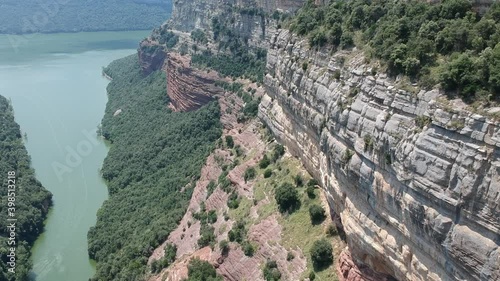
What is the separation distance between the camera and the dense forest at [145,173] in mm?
38219

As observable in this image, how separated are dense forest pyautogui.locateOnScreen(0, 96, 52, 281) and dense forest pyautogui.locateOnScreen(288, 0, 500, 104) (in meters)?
31.2

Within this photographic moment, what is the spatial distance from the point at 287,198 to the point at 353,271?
711 cm

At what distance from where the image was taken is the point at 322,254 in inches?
915

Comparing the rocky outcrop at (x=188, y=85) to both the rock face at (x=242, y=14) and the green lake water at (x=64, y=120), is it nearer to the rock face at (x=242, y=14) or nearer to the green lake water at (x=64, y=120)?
the rock face at (x=242, y=14)

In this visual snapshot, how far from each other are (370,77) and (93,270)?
31629 millimetres

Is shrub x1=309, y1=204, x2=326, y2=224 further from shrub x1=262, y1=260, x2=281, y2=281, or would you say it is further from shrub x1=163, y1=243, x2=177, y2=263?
shrub x1=163, y1=243, x2=177, y2=263

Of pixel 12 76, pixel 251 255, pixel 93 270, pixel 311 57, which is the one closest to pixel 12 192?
pixel 93 270

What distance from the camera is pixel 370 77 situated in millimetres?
19953

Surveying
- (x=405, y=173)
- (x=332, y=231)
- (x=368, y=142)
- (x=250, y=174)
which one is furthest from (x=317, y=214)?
(x=405, y=173)

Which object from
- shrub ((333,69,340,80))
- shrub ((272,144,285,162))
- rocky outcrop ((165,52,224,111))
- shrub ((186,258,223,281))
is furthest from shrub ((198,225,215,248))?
rocky outcrop ((165,52,224,111))

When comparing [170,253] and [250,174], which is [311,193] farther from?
→ [170,253]

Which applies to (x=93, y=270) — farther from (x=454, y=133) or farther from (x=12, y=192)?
(x=454, y=133)

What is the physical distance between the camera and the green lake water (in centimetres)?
4575

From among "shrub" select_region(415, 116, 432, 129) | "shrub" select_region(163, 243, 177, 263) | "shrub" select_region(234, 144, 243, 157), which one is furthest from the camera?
"shrub" select_region(234, 144, 243, 157)
